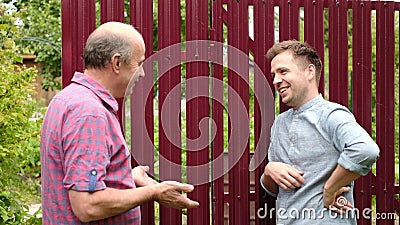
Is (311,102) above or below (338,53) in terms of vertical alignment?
below

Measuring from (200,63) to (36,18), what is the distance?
6.19 metres

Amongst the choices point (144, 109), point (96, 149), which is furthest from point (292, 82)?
point (96, 149)

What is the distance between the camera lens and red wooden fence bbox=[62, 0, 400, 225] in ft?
11.9

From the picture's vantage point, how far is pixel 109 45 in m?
2.53

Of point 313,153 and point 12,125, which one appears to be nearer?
point 313,153

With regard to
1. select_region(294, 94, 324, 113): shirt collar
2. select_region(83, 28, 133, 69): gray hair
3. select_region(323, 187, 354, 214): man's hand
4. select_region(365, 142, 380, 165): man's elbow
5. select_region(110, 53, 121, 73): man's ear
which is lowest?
select_region(323, 187, 354, 214): man's hand

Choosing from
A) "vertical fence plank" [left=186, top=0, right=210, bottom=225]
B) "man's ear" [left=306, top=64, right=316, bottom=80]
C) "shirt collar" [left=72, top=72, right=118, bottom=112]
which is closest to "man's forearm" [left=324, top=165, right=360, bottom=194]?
"man's ear" [left=306, top=64, right=316, bottom=80]

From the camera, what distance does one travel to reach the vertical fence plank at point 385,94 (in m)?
3.99

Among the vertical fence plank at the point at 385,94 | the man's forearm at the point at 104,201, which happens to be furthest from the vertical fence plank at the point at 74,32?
the vertical fence plank at the point at 385,94

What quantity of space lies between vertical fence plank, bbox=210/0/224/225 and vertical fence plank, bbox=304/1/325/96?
0.51 metres

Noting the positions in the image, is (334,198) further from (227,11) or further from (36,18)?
(36,18)

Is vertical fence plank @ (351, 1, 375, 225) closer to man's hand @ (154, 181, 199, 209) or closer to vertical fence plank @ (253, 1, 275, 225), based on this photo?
vertical fence plank @ (253, 1, 275, 225)

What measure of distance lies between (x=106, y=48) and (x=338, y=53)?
1.77 m

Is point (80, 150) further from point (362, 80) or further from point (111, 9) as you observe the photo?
point (362, 80)
